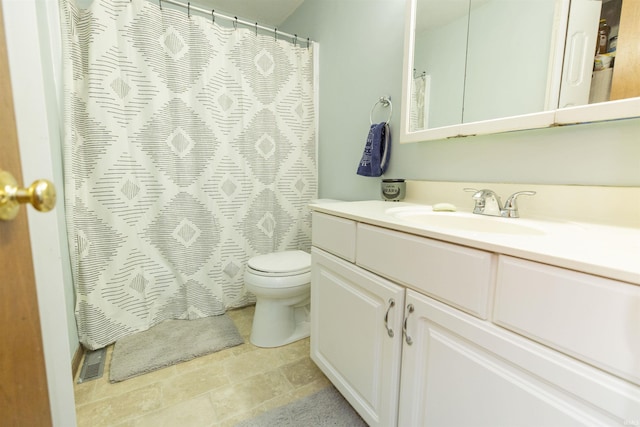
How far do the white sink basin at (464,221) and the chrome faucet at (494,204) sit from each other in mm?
30

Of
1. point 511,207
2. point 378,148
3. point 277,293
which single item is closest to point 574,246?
point 511,207

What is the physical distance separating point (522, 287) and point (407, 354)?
40cm

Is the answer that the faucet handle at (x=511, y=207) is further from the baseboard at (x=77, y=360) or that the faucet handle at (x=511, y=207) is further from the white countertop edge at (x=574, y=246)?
the baseboard at (x=77, y=360)

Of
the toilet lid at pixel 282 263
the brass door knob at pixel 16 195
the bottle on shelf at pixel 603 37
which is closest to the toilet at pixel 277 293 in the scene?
the toilet lid at pixel 282 263

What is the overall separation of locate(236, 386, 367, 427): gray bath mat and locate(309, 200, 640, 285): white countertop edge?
82cm

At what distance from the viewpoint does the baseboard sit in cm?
134

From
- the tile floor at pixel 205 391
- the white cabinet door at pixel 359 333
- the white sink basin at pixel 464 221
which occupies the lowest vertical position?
the tile floor at pixel 205 391

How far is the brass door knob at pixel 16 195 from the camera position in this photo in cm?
35

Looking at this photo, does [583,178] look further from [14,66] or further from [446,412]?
[14,66]

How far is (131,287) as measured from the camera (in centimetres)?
161

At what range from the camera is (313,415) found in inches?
44.5

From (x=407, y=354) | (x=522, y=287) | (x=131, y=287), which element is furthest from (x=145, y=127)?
(x=522, y=287)

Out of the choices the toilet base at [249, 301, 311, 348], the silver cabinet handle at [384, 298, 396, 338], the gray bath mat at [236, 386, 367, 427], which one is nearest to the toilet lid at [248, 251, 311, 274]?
the toilet base at [249, 301, 311, 348]

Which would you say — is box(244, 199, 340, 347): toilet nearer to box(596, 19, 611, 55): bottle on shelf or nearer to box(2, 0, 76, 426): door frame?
box(2, 0, 76, 426): door frame
